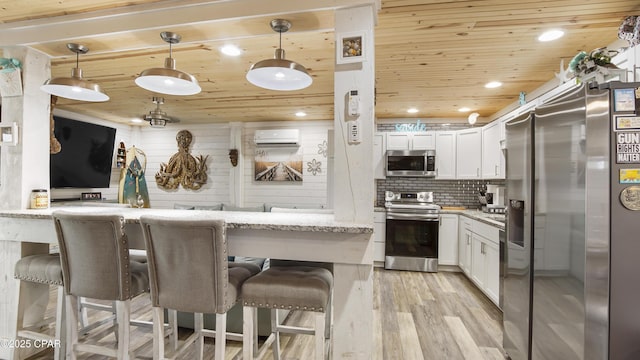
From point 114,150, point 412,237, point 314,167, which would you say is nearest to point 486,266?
point 412,237

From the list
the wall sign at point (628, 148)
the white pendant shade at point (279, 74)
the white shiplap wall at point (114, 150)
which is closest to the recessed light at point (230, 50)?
the white pendant shade at point (279, 74)

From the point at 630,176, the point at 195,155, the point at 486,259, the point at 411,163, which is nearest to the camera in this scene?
the point at 630,176

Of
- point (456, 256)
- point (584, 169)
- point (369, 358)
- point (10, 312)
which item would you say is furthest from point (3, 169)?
point (456, 256)

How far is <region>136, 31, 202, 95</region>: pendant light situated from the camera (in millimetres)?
1811

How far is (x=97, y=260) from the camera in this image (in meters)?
1.71

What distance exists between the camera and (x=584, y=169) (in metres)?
1.46

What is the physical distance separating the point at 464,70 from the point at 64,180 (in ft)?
18.5

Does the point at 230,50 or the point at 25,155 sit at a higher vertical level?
the point at 230,50

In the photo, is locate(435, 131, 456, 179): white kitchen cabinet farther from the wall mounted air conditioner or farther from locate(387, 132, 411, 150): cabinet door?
the wall mounted air conditioner

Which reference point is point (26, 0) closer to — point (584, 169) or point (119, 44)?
point (119, 44)

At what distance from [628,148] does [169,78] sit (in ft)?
8.18

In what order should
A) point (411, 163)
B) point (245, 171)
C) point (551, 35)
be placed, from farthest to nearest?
point (245, 171) < point (411, 163) < point (551, 35)

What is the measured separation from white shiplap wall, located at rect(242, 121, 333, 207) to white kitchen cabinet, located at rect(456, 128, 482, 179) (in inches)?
86.8

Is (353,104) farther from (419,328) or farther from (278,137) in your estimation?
(278,137)
